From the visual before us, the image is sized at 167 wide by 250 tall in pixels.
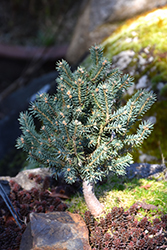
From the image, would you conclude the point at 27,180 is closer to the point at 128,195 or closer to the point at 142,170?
the point at 128,195

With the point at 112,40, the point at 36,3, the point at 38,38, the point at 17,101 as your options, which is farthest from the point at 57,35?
the point at 112,40

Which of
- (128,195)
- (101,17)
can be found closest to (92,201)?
(128,195)

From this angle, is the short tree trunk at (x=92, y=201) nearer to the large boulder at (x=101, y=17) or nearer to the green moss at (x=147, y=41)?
the green moss at (x=147, y=41)

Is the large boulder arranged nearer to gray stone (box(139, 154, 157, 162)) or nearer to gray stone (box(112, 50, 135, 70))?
gray stone (box(112, 50, 135, 70))

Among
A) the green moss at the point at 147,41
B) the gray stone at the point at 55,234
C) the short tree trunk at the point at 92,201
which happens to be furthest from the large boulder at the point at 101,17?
the gray stone at the point at 55,234

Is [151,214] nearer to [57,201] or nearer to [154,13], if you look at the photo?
[57,201]

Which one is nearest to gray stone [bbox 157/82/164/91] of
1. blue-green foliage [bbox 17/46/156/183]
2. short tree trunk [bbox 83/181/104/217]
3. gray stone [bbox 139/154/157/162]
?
gray stone [bbox 139/154/157/162]
